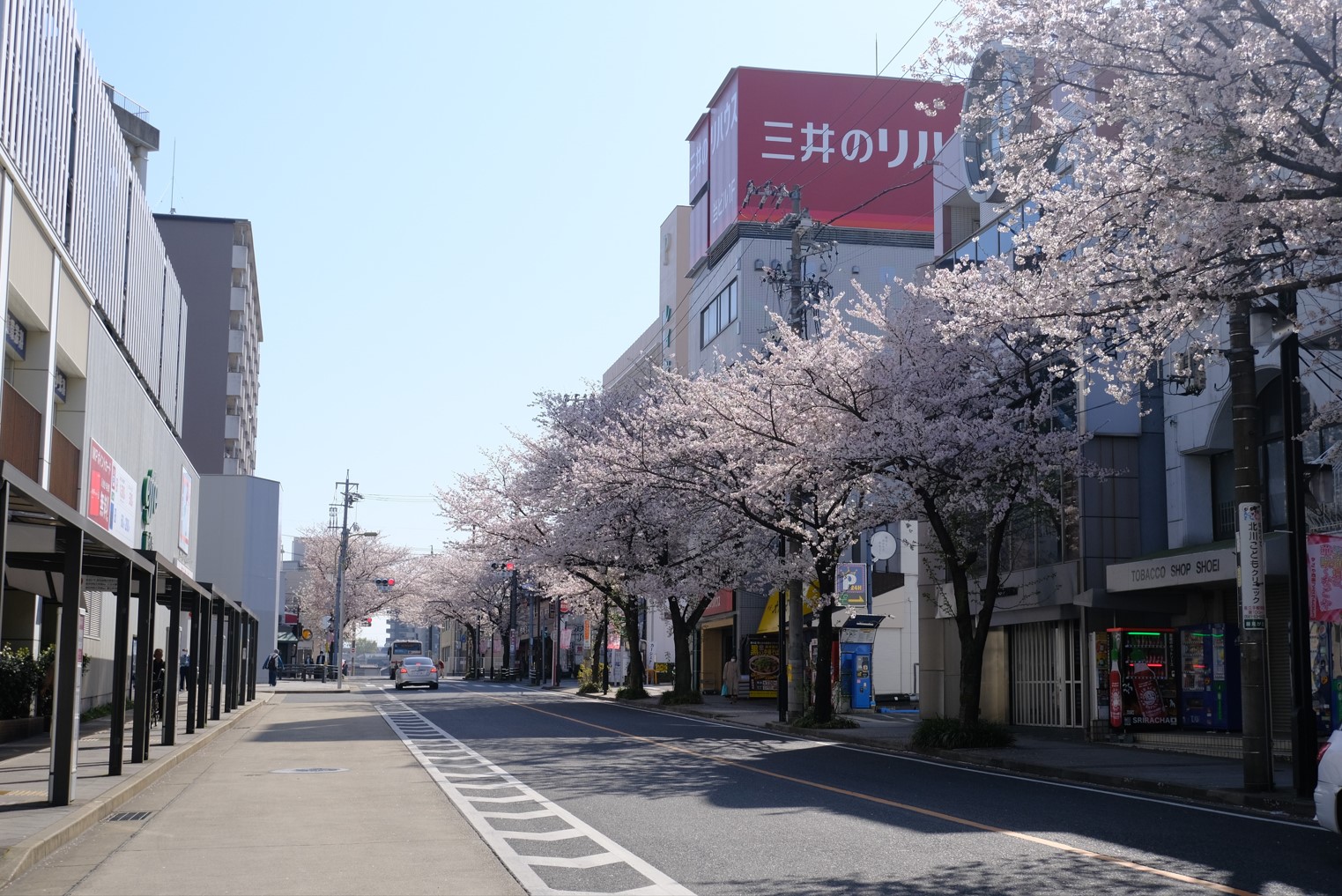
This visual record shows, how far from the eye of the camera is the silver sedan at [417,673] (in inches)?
2379

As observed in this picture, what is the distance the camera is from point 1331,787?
10.8 meters

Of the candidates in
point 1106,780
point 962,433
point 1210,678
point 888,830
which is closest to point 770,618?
point 1210,678

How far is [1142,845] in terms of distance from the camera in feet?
37.8

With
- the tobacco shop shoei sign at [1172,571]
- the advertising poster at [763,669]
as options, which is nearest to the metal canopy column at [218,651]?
the tobacco shop shoei sign at [1172,571]

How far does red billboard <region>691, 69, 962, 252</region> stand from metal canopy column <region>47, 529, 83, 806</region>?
48.2 m

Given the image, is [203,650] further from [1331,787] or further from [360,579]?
[360,579]

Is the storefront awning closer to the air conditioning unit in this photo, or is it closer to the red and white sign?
the red and white sign

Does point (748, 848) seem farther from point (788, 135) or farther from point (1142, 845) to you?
point (788, 135)

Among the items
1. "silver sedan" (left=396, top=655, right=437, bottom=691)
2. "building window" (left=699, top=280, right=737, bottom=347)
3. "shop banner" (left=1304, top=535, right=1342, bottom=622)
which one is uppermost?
"building window" (left=699, top=280, right=737, bottom=347)

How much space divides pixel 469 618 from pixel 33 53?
8234cm

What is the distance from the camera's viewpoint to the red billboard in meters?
60.3

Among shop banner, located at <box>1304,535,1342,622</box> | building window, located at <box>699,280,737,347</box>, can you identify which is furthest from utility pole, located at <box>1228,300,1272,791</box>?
building window, located at <box>699,280,737,347</box>

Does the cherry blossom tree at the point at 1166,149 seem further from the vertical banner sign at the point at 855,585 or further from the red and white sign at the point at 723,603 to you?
the red and white sign at the point at 723,603

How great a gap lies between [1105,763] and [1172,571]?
15.6ft
